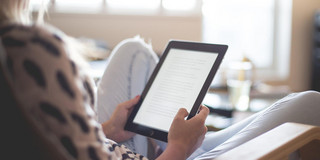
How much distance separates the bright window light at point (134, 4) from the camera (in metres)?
4.13

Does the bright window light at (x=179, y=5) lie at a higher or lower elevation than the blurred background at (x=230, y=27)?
higher

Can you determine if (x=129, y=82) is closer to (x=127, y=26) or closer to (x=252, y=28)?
(x=127, y=26)

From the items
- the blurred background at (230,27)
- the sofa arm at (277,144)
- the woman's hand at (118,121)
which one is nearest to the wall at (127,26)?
the blurred background at (230,27)

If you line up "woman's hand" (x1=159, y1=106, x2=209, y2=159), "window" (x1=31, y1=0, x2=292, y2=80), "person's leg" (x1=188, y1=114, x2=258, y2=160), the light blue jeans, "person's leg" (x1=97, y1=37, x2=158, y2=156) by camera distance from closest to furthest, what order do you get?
"woman's hand" (x1=159, y1=106, x2=209, y2=159) → "person's leg" (x1=188, y1=114, x2=258, y2=160) → the light blue jeans → "person's leg" (x1=97, y1=37, x2=158, y2=156) → "window" (x1=31, y1=0, x2=292, y2=80)

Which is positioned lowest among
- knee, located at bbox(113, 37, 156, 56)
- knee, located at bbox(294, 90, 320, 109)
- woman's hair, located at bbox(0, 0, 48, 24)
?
knee, located at bbox(294, 90, 320, 109)

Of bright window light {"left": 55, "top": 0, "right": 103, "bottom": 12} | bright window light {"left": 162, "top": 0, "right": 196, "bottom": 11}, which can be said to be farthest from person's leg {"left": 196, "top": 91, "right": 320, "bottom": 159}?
bright window light {"left": 162, "top": 0, "right": 196, "bottom": 11}

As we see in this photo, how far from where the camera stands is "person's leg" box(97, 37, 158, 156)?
1348 millimetres

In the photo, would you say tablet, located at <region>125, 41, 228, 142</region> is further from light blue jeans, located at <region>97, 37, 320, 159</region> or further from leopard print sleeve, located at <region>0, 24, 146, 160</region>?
leopard print sleeve, located at <region>0, 24, 146, 160</region>

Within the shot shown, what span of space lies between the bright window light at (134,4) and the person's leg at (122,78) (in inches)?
112

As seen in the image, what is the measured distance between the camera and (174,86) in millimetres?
1106

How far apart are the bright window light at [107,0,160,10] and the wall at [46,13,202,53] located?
0.12 m

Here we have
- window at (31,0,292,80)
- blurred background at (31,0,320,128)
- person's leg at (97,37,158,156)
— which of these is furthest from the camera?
window at (31,0,292,80)

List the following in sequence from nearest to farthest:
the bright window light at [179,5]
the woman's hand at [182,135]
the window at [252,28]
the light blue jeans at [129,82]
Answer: the woman's hand at [182,135]
the light blue jeans at [129,82]
the bright window light at [179,5]
the window at [252,28]

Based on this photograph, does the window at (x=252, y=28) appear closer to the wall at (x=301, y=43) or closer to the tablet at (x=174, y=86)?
the wall at (x=301, y=43)
